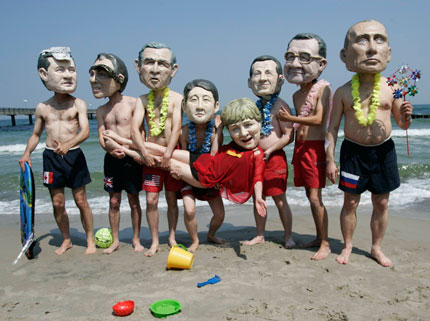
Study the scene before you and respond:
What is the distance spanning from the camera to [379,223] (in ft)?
13.5

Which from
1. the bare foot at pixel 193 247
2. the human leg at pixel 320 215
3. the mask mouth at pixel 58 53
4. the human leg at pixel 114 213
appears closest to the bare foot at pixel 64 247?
the human leg at pixel 114 213

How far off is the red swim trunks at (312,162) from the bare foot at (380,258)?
91 centimetres

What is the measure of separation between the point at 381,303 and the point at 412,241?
1.99m

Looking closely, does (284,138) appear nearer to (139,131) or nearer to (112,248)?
(139,131)

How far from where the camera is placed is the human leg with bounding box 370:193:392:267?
404 cm

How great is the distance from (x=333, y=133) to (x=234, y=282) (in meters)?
1.85

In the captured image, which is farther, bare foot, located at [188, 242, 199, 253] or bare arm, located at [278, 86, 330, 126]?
bare foot, located at [188, 242, 199, 253]

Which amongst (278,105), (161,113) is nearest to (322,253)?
(278,105)

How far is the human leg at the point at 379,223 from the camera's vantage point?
159 inches

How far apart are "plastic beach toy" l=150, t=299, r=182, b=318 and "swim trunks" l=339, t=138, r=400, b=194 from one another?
2145 mm

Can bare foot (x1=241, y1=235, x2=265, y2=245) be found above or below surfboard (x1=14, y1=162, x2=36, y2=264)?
below

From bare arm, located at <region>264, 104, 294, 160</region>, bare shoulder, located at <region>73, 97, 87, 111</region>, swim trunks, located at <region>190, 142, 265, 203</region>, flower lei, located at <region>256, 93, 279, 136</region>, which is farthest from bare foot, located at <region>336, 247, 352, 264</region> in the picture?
bare shoulder, located at <region>73, 97, 87, 111</region>

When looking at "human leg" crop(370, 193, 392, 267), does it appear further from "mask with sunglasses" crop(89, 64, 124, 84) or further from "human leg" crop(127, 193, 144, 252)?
"mask with sunglasses" crop(89, 64, 124, 84)

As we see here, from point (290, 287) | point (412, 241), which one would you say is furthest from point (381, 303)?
point (412, 241)
